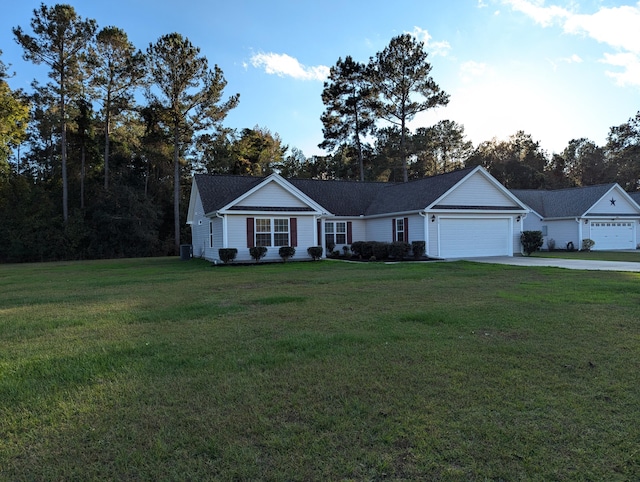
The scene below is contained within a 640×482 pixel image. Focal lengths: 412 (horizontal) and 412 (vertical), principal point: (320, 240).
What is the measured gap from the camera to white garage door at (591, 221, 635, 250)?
1062 inches

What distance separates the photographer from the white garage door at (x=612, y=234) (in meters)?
27.0

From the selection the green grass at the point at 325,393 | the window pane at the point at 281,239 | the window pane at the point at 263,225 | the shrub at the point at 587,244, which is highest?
the window pane at the point at 263,225

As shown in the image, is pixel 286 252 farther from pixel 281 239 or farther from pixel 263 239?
pixel 263 239

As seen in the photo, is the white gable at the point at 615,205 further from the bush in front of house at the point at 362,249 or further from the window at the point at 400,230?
the bush in front of house at the point at 362,249

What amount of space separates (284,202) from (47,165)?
1039 inches

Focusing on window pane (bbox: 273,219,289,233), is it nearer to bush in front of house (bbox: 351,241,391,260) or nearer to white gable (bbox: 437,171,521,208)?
bush in front of house (bbox: 351,241,391,260)

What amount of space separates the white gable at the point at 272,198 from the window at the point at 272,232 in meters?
0.77

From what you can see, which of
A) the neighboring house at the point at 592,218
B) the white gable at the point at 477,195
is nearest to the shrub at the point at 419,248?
the white gable at the point at 477,195

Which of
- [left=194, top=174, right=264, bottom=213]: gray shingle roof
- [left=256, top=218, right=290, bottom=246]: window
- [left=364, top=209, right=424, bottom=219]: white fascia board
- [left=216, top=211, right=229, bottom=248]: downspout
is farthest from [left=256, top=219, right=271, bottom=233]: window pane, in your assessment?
[left=364, top=209, right=424, bottom=219]: white fascia board

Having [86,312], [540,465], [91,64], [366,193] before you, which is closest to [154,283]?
[86,312]

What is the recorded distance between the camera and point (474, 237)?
2133 centimetres

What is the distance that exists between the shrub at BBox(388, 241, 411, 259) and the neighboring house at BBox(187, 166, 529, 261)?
2.93ft

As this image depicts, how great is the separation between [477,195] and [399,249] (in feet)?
17.0

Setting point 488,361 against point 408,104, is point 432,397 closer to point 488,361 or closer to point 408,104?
point 488,361
